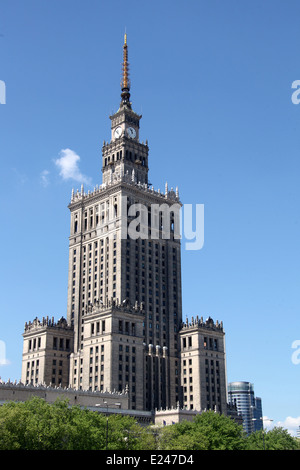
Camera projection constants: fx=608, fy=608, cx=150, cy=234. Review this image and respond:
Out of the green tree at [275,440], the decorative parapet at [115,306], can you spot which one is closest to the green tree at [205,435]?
the green tree at [275,440]

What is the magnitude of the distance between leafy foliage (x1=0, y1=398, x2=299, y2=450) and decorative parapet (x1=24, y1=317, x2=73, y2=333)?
200 feet

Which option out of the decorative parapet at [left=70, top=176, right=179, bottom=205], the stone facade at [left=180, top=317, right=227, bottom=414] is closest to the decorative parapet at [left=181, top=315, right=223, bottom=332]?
the stone facade at [left=180, top=317, right=227, bottom=414]

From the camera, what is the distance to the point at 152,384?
16688cm

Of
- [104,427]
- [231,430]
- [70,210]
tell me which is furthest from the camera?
[70,210]

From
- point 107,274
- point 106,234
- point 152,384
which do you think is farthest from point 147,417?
point 106,234

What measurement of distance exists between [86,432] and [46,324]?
81610 mm

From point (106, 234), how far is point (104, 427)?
3454 inches

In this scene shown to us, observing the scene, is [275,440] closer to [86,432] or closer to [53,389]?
[53,389]

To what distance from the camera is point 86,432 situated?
9344cm

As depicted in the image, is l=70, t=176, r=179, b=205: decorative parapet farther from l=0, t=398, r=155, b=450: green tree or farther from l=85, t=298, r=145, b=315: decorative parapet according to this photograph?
l=0, t=398, r=155, b=450: green tree

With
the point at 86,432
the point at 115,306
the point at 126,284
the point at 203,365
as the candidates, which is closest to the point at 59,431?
the point at 86,432

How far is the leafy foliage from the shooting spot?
8956 cm

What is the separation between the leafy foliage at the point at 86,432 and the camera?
89.6 m

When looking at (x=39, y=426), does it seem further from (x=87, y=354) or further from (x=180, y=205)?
(x=180, y=205)
